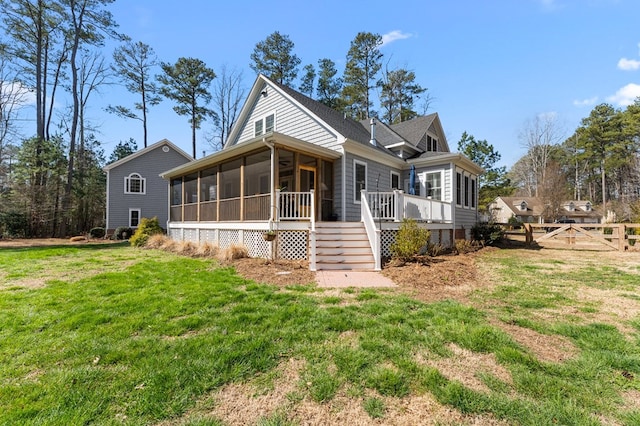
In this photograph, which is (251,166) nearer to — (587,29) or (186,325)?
(186,325)

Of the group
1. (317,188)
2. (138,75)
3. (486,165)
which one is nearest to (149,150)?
(138,75)

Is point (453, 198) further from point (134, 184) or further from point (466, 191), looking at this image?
point (134, 184)

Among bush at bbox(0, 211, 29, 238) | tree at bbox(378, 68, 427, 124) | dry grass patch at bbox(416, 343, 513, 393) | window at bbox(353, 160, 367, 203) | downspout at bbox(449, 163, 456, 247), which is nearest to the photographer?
dry grass patch at bbox(416, 343, 513, 393)

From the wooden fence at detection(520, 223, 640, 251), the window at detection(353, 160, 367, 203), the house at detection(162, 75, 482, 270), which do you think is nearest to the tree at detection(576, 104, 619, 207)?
the wooden fence at detection(520, 223, 640, 251)

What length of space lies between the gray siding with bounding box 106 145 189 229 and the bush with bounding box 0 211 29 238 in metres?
5.13

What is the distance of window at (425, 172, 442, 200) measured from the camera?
1234cm

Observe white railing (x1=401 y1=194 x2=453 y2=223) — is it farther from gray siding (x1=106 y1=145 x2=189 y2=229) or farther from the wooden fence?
gray siding (x1=106 y1=145 x2=189 y2=229)

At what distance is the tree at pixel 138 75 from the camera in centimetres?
2570

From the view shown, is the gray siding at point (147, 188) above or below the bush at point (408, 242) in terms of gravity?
above

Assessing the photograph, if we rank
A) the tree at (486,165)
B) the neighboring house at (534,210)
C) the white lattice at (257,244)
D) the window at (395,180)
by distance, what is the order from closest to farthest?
the white lattice at (257,244) → the window at (395,180) → the tree at (486,165) → the neighboring house at (534,210)

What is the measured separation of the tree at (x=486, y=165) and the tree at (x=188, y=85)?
25146 mm

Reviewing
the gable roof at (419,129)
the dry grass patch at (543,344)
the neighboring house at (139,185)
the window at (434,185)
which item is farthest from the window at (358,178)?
the neighboring house at (139,185)

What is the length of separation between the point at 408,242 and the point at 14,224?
82.2ft

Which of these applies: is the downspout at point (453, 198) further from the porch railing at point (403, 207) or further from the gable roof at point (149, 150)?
the gable roof at point (149, 150)
